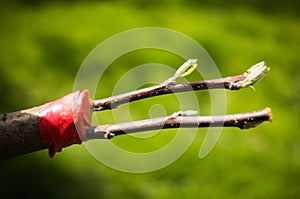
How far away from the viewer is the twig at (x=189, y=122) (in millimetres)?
428

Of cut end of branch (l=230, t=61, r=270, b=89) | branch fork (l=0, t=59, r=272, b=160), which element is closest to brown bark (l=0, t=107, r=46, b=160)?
branch fork (l=0, t=59, r=272, b=160)

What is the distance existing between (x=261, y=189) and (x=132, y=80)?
15.4 inches

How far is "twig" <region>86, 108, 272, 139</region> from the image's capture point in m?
0.43

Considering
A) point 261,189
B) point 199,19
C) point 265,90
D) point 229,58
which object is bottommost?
point 261,189

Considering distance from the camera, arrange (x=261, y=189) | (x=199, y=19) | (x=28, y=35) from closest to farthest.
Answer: (x=261, y=189), (x=28, y=35), (x=199, y=19)

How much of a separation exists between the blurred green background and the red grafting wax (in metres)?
0.65

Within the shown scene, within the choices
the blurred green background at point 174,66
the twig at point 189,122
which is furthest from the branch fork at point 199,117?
the blurred green background at point 174,66

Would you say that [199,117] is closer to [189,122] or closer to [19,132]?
[189,122]

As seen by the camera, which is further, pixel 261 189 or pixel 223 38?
pixel 223 38

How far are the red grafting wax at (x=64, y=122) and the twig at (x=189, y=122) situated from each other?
0.02 metres

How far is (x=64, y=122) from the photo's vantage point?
463 millimetres

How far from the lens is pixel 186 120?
44 cm

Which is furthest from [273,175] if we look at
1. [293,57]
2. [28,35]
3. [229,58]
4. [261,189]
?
[28,35]

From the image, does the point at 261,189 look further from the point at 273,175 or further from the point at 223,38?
the point at 223,38
